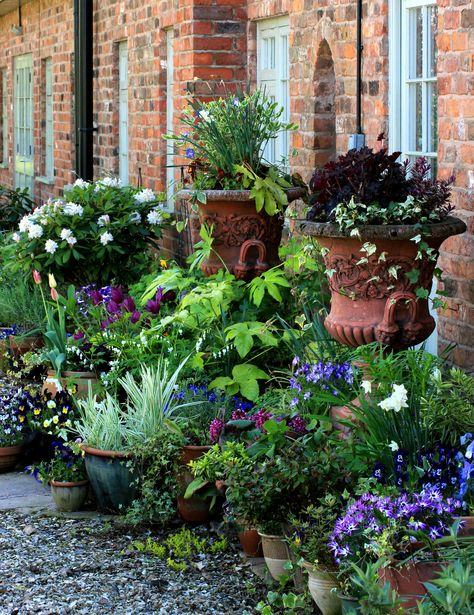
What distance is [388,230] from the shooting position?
482 cm

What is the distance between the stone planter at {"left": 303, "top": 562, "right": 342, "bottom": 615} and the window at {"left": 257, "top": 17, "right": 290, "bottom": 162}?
4688 millimetres

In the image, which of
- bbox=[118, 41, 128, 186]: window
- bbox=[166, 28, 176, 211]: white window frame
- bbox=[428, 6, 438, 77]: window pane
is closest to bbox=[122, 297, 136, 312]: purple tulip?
bbox=[428, 6, 438, 77]: window pane

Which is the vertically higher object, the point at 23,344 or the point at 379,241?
the point at 379,241

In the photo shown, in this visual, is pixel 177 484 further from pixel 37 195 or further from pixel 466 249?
pixel 37 195

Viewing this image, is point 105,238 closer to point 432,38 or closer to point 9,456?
point 9,456

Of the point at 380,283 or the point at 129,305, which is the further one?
the point at 129,305

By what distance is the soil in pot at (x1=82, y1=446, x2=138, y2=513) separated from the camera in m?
5.59

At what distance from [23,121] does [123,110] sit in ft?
23.9

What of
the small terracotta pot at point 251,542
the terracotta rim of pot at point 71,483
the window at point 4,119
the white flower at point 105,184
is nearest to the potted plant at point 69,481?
the terracotta rim of pot at point 71,483

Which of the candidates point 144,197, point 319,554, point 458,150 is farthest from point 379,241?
point 144,197

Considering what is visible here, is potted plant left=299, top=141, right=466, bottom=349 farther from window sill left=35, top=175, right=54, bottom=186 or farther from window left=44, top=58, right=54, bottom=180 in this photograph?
window left=44, top=58, right=54, bottom=180

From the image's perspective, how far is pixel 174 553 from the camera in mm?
5188

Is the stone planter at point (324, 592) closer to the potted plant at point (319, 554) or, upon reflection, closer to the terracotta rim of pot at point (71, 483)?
the potted plant at point (319, 554)

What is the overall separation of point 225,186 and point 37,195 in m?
10.9
